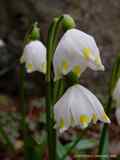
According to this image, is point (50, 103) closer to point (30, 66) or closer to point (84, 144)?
point (30, 66)

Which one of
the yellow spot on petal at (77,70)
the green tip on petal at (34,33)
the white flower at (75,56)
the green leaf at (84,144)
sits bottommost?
the green leaf at (84,144)

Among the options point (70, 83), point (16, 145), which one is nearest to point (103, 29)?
point (16, 145)

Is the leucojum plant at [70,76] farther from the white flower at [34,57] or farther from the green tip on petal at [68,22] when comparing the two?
the white flower at [34,57]

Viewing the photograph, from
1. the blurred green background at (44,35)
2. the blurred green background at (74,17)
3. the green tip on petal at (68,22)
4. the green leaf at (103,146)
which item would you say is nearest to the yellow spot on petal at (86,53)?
the green tip on petal at (68,22)

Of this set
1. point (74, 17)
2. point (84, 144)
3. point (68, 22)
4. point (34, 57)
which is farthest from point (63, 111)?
point (74, 17)

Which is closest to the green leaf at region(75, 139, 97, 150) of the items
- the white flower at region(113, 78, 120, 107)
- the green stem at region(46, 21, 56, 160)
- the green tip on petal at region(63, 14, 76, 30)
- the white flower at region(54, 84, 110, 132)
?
the green stem at region(46, 21, 56, 160)

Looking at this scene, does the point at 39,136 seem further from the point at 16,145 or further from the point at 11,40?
the point at 11,40

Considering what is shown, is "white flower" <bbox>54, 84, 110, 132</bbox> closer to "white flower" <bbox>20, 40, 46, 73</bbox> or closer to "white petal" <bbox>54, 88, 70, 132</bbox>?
"white petal" <bbox>54, 88, 70, 132</bbox>
